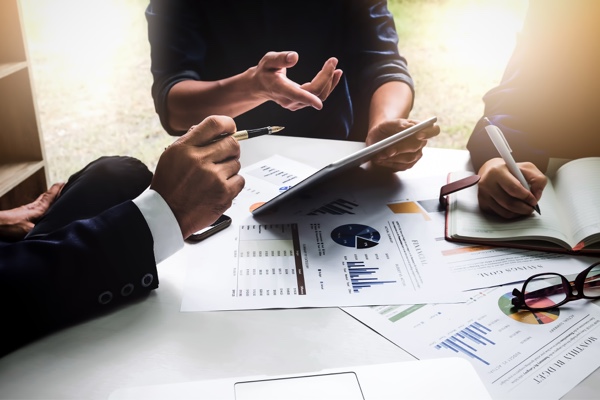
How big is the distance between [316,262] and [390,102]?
0.70 meters

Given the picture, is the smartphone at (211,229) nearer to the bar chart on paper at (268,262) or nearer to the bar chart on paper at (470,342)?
the bar chart on paper at (268,262)

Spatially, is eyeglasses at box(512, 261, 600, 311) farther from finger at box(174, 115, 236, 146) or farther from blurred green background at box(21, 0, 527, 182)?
blurred green background at box(21, 0, 527, 182)

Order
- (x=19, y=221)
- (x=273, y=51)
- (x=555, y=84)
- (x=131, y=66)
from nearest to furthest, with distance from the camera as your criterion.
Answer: (x=19, y=221)
(x=555, y=84)
(x=273, y=51)
(x=131, y=66)

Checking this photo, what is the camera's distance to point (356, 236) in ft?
3.18

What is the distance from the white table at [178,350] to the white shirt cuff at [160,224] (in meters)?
0.07

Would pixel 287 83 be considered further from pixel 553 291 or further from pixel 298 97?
pixel 553 291

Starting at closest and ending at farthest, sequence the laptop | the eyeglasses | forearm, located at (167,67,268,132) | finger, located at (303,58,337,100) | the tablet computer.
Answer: the laptop, the eyeglasses, the tablet computer, finger, located at (303,58,337,100), forearm, located at (167,67,268,132)

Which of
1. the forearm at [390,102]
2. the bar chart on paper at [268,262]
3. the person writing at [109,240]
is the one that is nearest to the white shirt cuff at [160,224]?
the person writing at [109,240]

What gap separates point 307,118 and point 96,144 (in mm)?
1809

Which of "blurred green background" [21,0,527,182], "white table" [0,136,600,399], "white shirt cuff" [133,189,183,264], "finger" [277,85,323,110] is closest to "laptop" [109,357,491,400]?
"white table" [0,136,600,399]

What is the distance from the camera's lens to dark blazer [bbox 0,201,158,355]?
0.71 meters

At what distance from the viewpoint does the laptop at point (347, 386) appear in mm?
633

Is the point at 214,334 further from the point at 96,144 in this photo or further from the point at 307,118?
the point at 96,144

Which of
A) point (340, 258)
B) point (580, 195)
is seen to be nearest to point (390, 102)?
point (580, 195)
